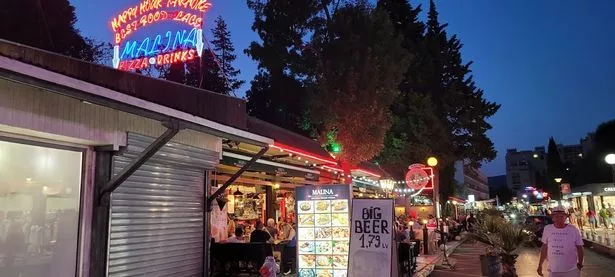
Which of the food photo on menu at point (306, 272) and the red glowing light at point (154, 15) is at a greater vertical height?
the red glowing light at point (154, 15)

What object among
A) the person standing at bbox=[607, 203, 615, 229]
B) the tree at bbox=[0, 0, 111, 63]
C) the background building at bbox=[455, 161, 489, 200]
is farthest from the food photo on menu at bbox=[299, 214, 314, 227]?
the background building at bbox=[455, 161, 489, 200]

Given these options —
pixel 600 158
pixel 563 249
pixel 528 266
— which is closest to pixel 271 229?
pixel 528 266

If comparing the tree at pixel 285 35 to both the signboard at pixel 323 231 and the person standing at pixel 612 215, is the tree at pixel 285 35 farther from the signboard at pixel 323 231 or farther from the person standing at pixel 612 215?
the person standing at pixel 612 215

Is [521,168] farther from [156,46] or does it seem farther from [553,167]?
[156,46]

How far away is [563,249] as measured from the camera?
794cm

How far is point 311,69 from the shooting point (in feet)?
63.4

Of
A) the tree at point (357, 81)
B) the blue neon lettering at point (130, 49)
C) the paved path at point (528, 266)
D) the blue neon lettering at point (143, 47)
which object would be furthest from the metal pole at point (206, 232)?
the tree at point (357, 81)

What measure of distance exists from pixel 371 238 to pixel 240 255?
412cm

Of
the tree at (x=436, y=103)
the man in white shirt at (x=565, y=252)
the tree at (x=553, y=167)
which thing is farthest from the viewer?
the tree at (x=553, y=167)

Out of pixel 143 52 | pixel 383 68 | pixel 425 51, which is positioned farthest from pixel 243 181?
pixel 425 51

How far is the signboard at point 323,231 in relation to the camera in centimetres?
1090

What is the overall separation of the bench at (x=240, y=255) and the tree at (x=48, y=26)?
54.1ft

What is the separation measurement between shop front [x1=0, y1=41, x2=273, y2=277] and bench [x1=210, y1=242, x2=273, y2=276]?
1659mm

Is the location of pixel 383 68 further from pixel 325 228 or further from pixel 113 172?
pixel 113 172
